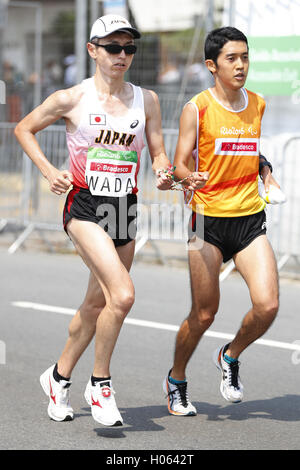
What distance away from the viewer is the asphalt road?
536 centimetres

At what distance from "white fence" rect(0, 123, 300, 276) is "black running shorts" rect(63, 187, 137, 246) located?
5.61 meters

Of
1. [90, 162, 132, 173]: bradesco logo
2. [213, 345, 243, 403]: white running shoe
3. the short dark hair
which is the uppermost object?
the short dark hair

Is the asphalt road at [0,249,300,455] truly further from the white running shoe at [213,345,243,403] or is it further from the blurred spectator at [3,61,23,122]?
the blurred spectator at [3,61,23,122]

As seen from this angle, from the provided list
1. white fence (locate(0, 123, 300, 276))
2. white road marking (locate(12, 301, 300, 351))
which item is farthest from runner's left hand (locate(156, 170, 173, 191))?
white fence (locate(0, 123, 300, 276))

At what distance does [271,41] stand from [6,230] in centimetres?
517

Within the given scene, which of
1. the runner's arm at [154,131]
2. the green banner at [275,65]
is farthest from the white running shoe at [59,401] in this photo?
the green banner at [275,65]

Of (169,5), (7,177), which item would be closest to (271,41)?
(7,177)

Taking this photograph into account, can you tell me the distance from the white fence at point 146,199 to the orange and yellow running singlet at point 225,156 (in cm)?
537

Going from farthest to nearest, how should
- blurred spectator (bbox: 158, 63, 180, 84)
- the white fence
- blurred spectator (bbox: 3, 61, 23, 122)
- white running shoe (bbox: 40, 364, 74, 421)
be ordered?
blurred spectator (bbox: 158, 63, 180, 84) → blurred spectator (bbox: 3, 61, 23, 122) → the white fence → white running shoe (bbox: 40, 364, 74, 421)

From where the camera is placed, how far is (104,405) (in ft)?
17.4

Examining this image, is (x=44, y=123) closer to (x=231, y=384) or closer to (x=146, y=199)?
(x=231, y=384)

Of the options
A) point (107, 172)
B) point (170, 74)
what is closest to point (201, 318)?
point (107, 172)

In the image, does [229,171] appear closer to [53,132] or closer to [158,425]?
[158,425]

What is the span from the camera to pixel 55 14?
2997 centimetres
